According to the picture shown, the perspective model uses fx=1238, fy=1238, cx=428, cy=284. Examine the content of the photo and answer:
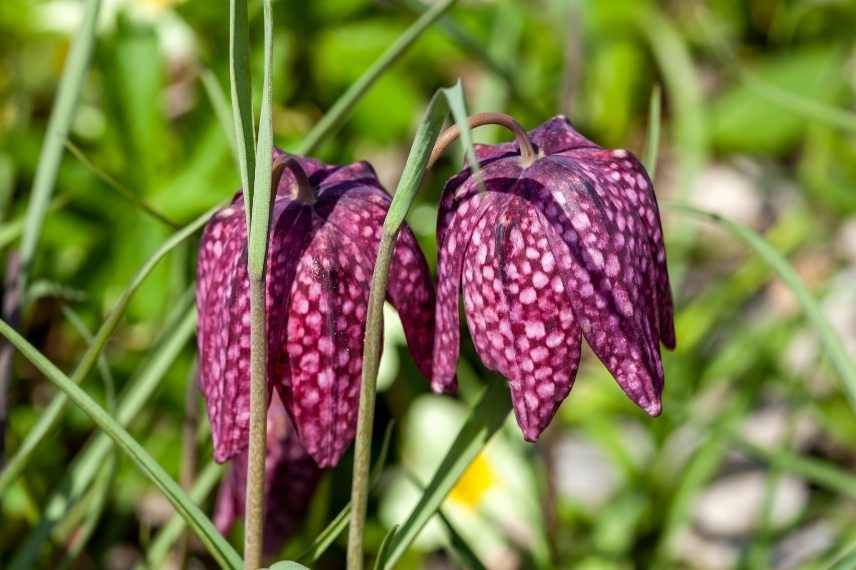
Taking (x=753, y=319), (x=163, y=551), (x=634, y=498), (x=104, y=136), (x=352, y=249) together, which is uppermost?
(x=352, y=249)

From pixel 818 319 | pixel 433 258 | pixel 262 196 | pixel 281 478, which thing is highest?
pixel 262 196

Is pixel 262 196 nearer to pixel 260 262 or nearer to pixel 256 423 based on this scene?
pixel 260 262

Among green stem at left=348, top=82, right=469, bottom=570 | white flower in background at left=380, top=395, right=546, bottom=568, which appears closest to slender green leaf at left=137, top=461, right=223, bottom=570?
green stem at left=348, top=82, right=469, bottom=570

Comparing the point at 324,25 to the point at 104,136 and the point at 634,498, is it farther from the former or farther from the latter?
the point at 634,498

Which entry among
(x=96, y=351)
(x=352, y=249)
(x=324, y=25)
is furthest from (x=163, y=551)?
(x=324, y=25)

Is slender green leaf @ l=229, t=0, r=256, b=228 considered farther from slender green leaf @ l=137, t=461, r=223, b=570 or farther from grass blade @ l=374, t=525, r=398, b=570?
slender green leaf @ l=137, t=461, r=223, b=570

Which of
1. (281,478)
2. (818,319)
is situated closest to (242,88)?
(281,478)

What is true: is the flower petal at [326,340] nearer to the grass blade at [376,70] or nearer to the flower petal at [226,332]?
the flower petal at [226,332]
